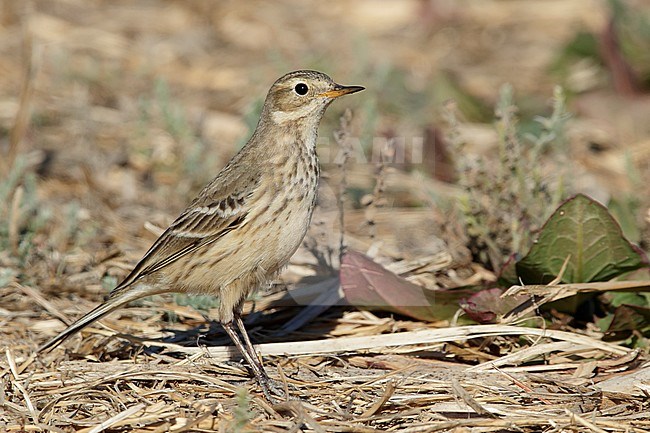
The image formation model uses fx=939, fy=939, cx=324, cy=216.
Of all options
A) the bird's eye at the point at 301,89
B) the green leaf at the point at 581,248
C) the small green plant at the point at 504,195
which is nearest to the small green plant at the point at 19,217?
the bird's eye at the point at 301,89

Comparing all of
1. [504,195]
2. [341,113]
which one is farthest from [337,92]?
[341,113]

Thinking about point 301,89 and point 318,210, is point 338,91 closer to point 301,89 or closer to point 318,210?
A: point 301,89

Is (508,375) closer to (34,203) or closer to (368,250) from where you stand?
(368,250)

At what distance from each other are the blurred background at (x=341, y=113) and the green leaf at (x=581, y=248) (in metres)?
0.48

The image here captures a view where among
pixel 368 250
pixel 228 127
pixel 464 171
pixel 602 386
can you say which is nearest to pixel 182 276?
pixel 368 250

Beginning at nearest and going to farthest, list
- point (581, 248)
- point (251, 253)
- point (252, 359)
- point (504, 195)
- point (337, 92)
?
point (252, 359) < point (251, 253) < point (581, 248) < point (337, 92) < point (504, 195)

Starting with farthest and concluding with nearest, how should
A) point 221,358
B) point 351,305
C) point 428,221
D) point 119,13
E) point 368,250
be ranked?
point 119,13 → point 428,221 → point 368,250 → point 351,305 → point 221,358

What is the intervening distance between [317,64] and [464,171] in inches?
134

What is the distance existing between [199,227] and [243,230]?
30 centimetres

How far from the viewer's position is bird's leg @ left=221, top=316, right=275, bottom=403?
175 inches

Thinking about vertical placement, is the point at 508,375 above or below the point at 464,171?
below

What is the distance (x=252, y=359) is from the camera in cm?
466

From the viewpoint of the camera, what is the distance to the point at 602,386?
433 centimetres

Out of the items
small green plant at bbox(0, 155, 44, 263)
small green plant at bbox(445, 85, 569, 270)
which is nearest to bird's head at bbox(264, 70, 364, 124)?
small green plant at bbox(445, 85, 569, 270)
